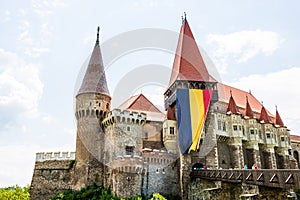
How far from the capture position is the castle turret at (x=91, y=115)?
27.2 meters

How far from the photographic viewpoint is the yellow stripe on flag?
89.0 ft

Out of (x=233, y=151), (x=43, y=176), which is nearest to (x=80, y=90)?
(x=43, y=176)

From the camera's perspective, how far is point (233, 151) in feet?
104

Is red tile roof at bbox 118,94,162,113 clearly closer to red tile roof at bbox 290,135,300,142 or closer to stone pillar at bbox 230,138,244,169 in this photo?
stone pillar at bbox 230,138,244,169

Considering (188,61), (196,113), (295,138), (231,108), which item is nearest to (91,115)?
(196,113)

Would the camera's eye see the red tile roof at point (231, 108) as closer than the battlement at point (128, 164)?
No

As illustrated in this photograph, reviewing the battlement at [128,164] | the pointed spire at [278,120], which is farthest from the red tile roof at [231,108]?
the battlement at [128,164]

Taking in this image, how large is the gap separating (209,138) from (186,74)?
715 cm

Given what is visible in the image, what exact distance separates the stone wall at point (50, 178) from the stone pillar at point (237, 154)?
16283 millimetres

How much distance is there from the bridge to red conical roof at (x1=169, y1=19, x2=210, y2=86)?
11987 millimetres

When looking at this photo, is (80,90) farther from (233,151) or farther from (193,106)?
(233,151)

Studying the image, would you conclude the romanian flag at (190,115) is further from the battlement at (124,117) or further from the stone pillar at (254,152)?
the stone pillar at (254,152)

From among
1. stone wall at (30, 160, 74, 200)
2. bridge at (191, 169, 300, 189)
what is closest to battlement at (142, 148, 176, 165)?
bridge at (191, 169, 300, 189)

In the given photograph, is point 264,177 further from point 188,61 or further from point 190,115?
point 188,61
